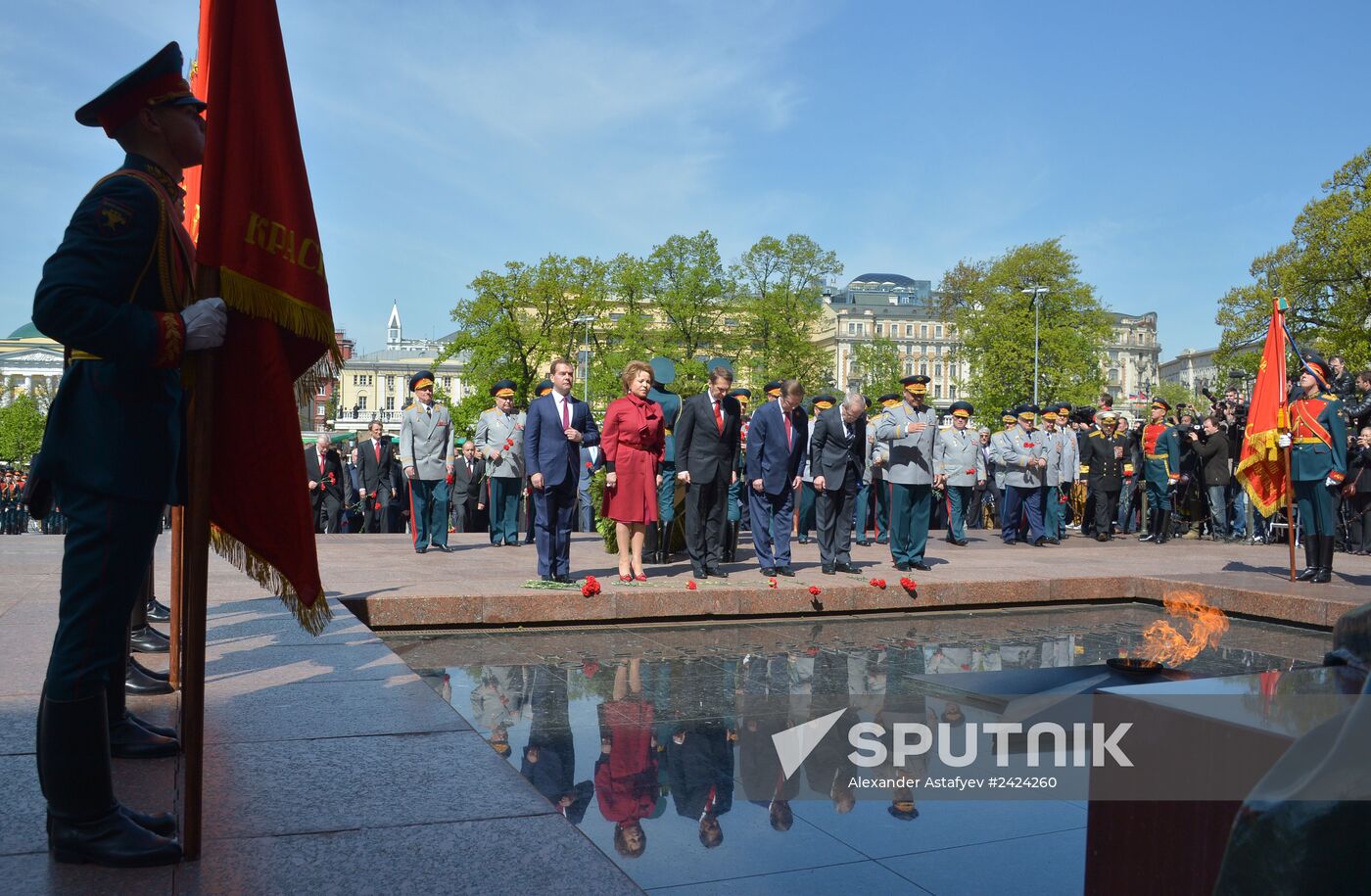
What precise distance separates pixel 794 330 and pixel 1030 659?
56531 mm

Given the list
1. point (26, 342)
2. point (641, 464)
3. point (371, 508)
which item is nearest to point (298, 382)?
point (641, 464)

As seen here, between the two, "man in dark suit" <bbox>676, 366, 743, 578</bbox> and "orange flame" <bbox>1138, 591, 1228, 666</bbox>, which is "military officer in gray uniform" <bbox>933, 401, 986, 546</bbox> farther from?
"man in dark suit" <bbox>676, 366, 743, 578</bbox>

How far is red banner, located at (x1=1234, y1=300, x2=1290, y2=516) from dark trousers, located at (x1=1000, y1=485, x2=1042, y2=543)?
Result: 606 centimetres

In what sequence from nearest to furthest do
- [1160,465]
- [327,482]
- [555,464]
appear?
Result: [555,464] < [1160,465] < [327,482]

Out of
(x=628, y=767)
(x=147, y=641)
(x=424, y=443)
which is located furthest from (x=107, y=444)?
(x=424, y=443)

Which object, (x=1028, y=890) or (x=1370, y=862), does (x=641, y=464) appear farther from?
(x=1370, y=862)

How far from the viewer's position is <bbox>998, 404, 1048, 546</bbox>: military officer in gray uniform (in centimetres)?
1825

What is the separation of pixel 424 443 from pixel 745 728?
986 cm

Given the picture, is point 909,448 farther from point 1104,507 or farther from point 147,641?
point 147,641

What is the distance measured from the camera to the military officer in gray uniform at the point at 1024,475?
59.9ft

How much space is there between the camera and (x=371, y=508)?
2125 cm

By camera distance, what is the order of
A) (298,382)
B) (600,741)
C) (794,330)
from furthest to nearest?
1. (794,330)
2. (600,741)
3. (298,382)

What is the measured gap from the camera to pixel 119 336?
293 centimetres

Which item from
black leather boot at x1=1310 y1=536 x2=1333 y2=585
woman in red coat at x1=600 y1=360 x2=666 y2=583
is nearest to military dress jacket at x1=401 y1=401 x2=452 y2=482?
woman in red coat at x1=600 y1=360 x2=666 y2=583
